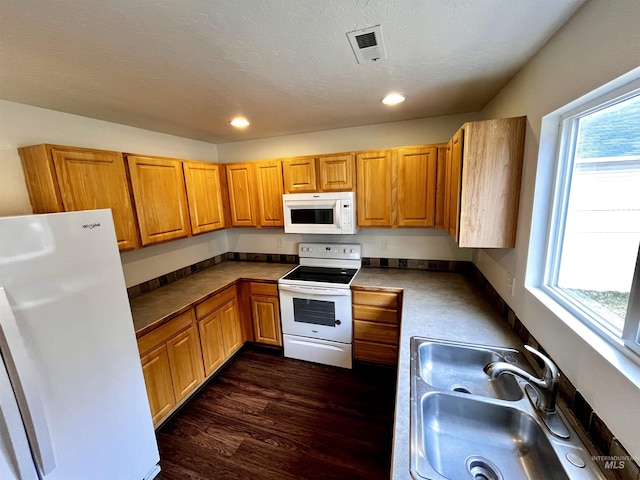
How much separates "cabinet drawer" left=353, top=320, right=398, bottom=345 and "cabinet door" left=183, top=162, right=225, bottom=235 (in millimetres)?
1802

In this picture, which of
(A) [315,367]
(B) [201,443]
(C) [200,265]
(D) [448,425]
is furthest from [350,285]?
(C) [200,265]

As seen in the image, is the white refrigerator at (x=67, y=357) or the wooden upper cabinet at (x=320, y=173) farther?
the wooden upper cabinet at (x=320, y=173)

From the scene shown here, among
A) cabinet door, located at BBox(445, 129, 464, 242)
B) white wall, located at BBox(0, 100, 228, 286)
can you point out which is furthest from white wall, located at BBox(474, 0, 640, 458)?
white wall, located at BBox(0, 100, 228, 286)

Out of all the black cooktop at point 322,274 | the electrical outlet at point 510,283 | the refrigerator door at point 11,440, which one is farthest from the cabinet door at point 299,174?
the refrigerator door at point 11,440

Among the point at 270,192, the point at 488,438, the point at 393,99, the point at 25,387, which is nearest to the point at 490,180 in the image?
the point at 393,99

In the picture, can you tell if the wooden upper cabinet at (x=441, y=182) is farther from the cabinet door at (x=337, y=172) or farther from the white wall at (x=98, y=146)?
the white wall at (x=98, y=146)

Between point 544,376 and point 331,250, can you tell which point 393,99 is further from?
point 544,376

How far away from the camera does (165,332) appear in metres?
1.88

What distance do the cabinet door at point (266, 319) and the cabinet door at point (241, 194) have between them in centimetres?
87

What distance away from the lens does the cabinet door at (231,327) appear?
2518mm

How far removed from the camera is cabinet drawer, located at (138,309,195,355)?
1.72m

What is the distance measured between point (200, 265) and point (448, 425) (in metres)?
2.77

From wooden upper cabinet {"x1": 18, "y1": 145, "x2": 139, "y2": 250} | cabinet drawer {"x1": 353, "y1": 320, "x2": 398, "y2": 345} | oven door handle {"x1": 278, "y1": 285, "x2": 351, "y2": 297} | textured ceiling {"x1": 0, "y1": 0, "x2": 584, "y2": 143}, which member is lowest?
cabinet drawer {"x1": 353, "y1": 320, "x2": 398, "y2": 345}

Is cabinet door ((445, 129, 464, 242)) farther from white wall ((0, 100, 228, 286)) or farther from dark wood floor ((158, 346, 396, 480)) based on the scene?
white wall ((0, 100, 228, 286))
